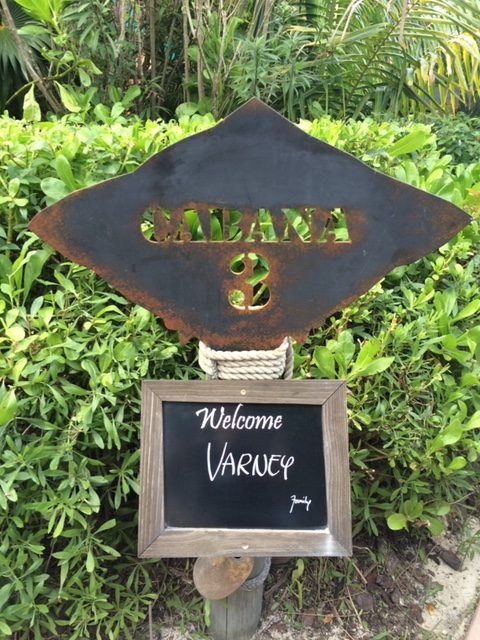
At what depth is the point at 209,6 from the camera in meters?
2.02

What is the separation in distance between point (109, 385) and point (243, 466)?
0.97ft

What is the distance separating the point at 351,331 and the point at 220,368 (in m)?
0.40

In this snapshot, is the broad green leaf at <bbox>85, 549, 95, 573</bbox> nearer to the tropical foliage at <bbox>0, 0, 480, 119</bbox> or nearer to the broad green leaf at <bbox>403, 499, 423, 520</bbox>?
the broad green leaf at <bbox>403, 499, 423, 520</bbox>

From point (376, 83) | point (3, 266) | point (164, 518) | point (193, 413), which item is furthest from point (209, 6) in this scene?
point (164, 518)

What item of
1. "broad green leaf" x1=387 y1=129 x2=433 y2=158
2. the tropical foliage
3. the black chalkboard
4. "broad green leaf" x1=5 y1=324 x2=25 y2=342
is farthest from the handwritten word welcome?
the tropical foliage

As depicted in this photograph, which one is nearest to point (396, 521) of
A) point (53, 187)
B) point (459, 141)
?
point (53, 187)

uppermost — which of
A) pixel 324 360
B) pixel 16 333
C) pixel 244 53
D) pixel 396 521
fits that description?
pixel 244 53

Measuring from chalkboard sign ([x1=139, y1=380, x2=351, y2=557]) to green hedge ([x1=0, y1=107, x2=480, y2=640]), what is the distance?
0.19m

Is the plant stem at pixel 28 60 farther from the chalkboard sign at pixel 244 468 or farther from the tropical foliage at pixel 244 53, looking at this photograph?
the chalkboard sign at pixel 244 468

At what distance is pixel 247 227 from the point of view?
30.8 inches

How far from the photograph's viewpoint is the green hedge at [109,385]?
1009 millimetres

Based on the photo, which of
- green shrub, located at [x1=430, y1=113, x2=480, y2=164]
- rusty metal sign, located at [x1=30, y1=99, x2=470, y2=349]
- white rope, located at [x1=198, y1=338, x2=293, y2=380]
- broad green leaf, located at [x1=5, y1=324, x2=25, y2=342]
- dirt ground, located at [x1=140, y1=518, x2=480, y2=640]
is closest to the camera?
rusty metal sign, located at [x1=30, y1=99, x2=470, y2=349]

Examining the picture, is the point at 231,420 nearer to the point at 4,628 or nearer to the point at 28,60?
the point at 4,628

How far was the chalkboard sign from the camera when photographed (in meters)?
0.84
